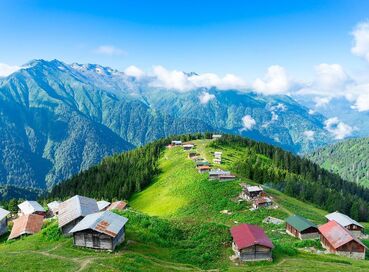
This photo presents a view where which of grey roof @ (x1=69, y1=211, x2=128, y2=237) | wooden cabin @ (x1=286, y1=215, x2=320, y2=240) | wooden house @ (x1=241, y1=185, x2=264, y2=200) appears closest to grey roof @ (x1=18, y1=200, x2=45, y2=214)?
wooden house @ (x1=241, y1=185, x2=264, y2=200)

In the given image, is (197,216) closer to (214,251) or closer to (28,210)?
(214,251)

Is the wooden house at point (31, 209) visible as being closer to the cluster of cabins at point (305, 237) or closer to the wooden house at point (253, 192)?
the wooden house at point (253, 192)

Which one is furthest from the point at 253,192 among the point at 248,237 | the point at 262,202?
the point at 248,237

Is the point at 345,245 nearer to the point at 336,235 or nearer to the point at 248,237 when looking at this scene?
the point at 336,235

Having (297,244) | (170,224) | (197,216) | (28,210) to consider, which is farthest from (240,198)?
(28,210)

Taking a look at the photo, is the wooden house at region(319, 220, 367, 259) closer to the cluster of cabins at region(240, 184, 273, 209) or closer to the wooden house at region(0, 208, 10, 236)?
the cluster of cabins at region(240, 184, 273, 209)

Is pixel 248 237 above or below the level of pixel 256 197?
above
